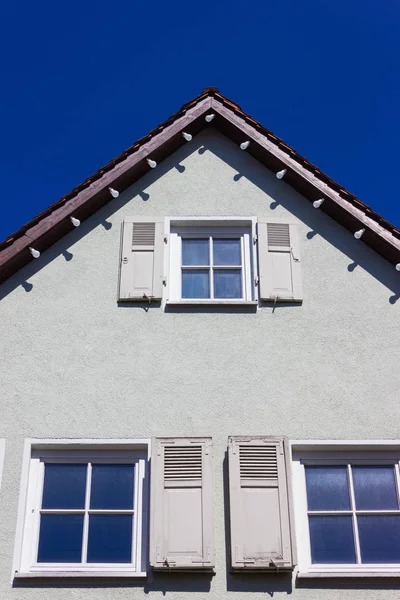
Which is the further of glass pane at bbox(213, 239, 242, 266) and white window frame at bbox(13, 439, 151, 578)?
glass pane at bbox(213, 239, 242, 266)

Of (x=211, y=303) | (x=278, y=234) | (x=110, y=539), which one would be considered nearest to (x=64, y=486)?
(x=110, y=539)

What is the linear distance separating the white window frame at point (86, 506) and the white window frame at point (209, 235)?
74.0 inches

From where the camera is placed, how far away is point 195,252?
9.34m

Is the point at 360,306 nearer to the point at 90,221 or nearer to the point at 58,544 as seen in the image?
the point at 90,221

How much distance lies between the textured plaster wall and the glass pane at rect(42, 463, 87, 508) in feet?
0.99

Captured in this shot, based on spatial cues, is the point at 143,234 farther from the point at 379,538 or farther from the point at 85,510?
the point at 379,538

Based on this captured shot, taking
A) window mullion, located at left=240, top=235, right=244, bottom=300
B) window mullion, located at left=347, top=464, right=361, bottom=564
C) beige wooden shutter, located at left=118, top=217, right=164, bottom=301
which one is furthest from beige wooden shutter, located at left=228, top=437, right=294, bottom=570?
beige wooden shutter, located at left=118, top=217, right=164, bottom=301

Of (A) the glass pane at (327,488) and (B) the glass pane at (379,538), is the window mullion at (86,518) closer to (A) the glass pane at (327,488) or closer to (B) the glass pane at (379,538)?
(A) the glass pane at (327,488)

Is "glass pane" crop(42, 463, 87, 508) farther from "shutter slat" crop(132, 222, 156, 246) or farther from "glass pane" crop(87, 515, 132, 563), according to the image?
"shutter slat" crop(132, 222, 156, 246)

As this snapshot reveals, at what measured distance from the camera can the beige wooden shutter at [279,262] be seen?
28.4 feet

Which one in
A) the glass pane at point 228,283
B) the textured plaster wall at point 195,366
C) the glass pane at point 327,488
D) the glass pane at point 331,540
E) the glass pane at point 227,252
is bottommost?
the glass pane at point 331,540

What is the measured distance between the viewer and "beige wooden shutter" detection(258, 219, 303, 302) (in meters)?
8.66

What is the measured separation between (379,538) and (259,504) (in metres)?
1.13

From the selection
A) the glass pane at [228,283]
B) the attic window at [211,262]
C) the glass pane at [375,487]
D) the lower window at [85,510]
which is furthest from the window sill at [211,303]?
the glass pane at [375,487]
